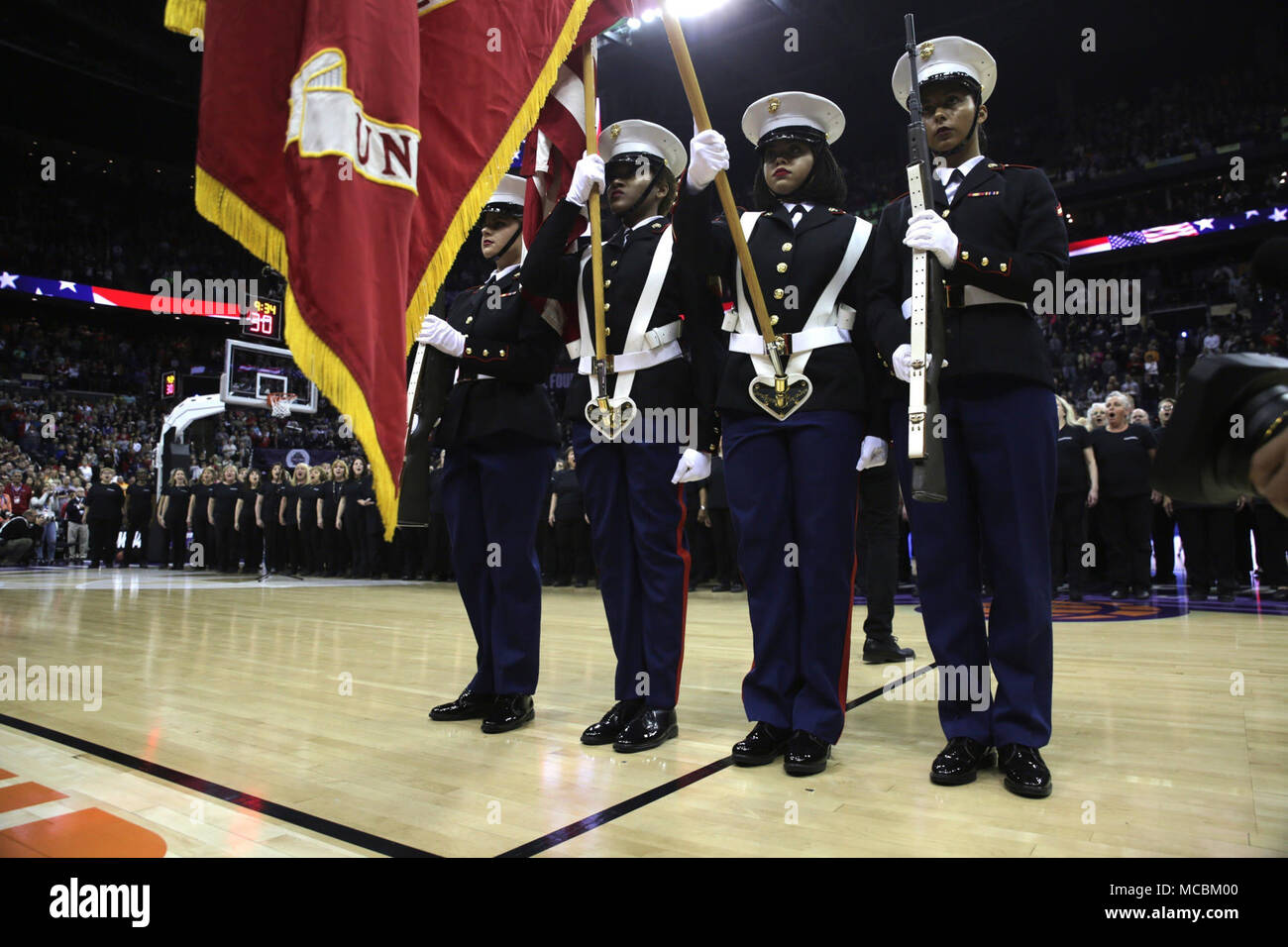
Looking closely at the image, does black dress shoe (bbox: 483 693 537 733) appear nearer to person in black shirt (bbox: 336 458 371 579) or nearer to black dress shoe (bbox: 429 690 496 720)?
black dress shoe (bbox: 429 690 496 720)

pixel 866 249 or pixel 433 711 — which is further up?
pixel 866 249

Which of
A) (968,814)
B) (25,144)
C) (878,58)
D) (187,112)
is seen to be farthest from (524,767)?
(25,144)

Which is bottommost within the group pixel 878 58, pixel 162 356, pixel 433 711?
pixel 433 711

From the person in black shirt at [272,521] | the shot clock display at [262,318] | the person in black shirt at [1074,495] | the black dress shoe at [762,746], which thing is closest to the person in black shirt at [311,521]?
the person in black shirt at [272,521]

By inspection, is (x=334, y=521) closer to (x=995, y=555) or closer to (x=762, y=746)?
(x=762, y=746)

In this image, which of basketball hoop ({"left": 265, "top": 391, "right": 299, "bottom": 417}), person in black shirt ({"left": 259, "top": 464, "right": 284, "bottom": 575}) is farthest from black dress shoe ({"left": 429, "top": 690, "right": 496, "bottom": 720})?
basketball hoop ({"left": 265, "top": 391, "right": 299, "bottom": 417})

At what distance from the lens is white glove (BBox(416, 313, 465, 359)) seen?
8.93 feet

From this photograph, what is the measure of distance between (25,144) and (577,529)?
2129cm

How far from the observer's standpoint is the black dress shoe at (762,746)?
7.13 feet

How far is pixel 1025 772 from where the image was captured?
1.90 metres

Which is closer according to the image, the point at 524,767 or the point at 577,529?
the point at 524,767

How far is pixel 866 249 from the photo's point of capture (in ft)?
7.61
